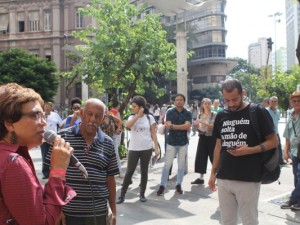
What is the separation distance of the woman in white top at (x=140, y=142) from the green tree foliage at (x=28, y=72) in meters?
31.1

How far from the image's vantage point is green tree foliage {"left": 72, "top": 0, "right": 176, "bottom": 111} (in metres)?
11.5

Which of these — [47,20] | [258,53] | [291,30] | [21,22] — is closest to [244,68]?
[258,53]

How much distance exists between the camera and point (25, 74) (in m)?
37.0

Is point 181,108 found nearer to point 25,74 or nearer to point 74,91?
point 25,74

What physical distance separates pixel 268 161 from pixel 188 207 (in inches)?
115

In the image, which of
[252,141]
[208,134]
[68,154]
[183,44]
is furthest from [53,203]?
[183,44]

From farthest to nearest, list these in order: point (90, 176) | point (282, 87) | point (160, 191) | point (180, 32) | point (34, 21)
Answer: point (34, 21), point (180, 32), point (282, 87), point (160, 191), point (90, 176)

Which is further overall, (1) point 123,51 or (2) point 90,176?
(1) point 123,51

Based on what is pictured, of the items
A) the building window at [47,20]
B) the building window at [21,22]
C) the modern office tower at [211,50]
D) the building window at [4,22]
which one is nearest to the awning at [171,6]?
the building window at [47,20]

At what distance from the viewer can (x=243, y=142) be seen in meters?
3.86

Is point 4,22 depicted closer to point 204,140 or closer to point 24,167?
point 204,140

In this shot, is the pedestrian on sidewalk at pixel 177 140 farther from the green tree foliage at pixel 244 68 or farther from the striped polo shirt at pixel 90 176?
the green tree foliage at pixel 244 68

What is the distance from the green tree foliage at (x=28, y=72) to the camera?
36.8 meters

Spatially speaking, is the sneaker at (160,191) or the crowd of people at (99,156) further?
the sneaker at (160,191)
